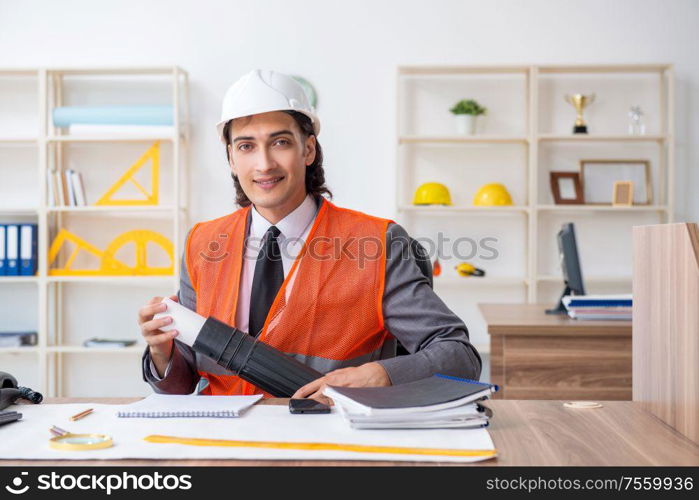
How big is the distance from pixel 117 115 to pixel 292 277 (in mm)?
2511

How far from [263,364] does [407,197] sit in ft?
9.23

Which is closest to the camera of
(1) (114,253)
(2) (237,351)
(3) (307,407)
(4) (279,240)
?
(3) (307,407)

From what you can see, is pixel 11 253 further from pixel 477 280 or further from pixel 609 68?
pixel 609 68

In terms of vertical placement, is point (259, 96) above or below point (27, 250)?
above

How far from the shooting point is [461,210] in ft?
12.9

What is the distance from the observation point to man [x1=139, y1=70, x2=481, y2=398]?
5.46 ft

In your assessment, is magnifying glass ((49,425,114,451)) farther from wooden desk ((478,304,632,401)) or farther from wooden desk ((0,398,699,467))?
wooden desk ((478,304,632,401))

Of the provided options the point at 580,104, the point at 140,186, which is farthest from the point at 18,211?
the point at 580,104

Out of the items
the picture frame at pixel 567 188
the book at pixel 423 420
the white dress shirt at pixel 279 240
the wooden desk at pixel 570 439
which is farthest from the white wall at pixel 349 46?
the book at pixel 423 420

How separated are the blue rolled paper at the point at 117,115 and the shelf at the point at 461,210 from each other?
1.37 meters

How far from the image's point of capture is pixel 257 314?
5.64ft

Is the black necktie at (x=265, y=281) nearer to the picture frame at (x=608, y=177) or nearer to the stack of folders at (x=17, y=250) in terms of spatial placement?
the stack of folders at (x=17, y=250)

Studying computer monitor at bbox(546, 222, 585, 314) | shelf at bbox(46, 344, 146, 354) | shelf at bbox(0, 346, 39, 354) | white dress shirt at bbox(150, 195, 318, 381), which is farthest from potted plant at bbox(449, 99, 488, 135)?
shelf at bbox(0, 346, 39, 354)
